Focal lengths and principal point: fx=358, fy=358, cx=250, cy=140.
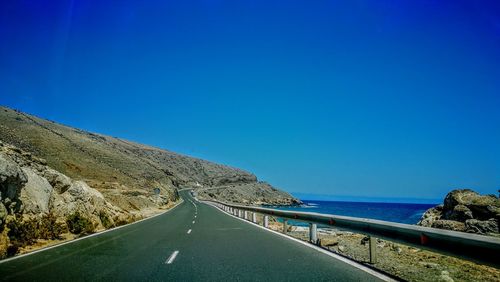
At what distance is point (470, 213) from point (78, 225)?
19.5 metres

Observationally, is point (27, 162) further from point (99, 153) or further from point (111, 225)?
point (99, 153)

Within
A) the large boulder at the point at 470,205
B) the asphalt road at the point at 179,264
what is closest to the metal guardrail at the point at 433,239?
the asphalt road at the point at 179,264

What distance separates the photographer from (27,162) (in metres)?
19.7

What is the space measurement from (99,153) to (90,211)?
5519 cm

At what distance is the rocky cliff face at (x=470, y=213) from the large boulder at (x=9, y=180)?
18988 mm

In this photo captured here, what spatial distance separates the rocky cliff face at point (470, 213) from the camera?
16.6m

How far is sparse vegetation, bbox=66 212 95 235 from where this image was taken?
52.6 feet

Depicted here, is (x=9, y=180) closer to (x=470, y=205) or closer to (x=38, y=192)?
(x=38, y=192)

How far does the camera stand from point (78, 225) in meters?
16.1

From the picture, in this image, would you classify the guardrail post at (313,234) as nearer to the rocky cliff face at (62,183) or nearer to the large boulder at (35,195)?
the rocky cliff face at (62,183)

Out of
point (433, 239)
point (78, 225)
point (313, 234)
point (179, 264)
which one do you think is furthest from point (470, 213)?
point (78, 225)

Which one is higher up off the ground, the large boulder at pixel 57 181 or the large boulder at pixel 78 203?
the large boulder at pixel 57 181

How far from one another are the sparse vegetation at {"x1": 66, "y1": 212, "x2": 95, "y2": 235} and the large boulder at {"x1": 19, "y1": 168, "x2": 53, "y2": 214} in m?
1.07

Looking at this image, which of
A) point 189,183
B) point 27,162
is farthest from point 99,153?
point 189,183
